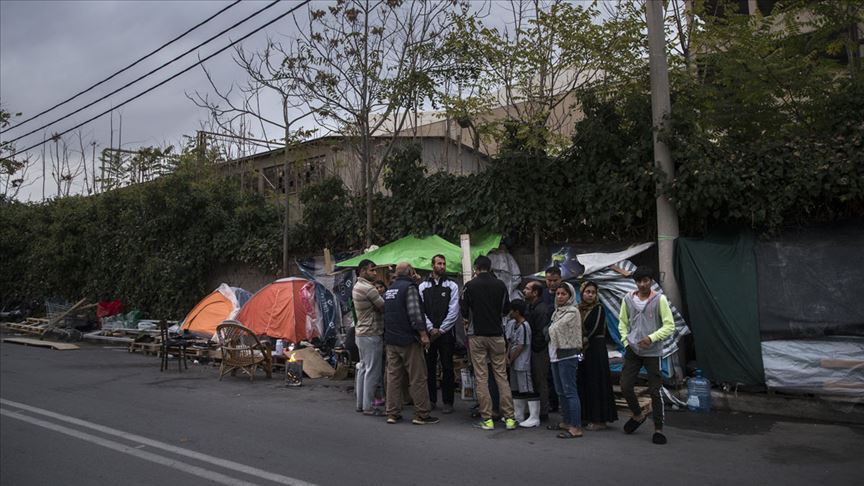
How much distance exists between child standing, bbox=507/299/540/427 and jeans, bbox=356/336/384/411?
1.80 m

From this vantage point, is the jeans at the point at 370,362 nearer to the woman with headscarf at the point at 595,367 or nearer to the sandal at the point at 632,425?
the woman with headscarf at the point at 595,367

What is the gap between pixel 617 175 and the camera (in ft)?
33.7

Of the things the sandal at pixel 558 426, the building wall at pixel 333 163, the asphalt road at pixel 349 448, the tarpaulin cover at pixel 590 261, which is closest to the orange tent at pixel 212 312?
the building wall at pixel 333 163

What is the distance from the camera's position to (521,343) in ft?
25.7

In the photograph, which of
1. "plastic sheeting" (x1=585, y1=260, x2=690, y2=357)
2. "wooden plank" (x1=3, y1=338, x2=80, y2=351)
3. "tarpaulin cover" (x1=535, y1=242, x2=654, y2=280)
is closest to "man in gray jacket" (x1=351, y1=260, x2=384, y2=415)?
"tarpaulin cover" (x1=535, y1=242, x2=654, y2=280)

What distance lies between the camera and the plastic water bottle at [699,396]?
8562mm

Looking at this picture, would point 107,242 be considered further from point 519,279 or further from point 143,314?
point 519,279

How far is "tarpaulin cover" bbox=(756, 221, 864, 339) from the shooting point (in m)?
8.34

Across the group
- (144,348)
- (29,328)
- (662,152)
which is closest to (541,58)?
(662,152)

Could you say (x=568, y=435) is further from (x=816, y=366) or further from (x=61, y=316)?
(x=61, y=316)

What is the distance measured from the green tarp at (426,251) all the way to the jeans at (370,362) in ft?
8.44

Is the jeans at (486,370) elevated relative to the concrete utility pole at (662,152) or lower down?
lower down

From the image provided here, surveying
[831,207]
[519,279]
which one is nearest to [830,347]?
[831,207]

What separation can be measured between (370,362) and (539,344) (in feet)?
7.52
